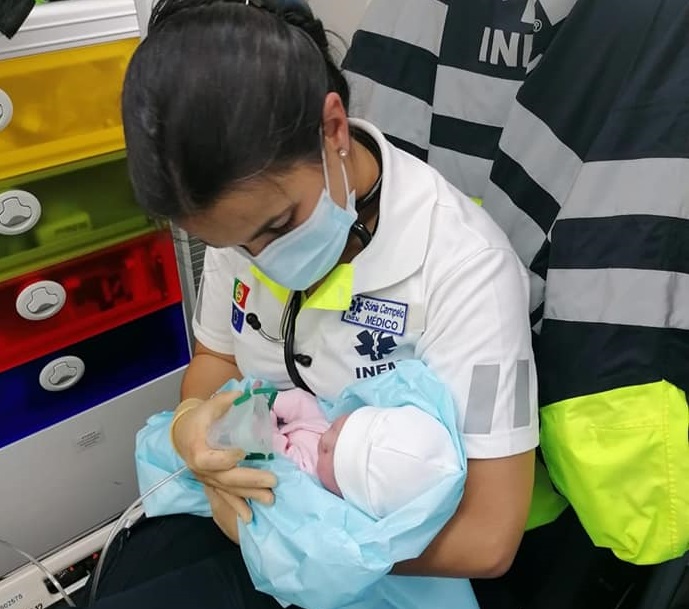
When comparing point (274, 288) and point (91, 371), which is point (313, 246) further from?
point (91, 371)

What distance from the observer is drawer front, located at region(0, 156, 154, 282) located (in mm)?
1223

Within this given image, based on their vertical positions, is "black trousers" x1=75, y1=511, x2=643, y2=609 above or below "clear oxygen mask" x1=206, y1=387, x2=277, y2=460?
below

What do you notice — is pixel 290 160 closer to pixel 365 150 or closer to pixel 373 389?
pixel 365 150

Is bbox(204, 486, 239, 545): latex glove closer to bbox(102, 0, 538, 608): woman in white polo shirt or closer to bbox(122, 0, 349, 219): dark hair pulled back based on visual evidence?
bbox(102, 0, 538, 608): woman in white polo shirt

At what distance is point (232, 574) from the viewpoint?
1083 millimetres

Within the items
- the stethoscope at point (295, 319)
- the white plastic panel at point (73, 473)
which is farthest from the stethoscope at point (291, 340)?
the white plastic panel at point (73, 473)

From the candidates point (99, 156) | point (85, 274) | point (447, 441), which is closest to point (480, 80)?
point (447, 441)

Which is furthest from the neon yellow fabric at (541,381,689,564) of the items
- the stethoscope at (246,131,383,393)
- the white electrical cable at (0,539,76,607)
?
the white electrical cable at (0,539,76,607)

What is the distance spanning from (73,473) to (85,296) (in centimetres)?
37

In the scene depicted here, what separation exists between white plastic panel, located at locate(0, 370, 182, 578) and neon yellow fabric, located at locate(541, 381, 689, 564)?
2.98 feet

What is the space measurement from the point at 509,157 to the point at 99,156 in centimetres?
69

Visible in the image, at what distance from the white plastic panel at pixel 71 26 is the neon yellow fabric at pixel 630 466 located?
89cm

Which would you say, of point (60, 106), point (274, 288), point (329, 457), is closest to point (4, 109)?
point (60, 106)

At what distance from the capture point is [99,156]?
4.21ft
